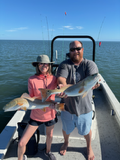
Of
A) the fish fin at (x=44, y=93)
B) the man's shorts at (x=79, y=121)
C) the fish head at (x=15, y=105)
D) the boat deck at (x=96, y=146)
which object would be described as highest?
the fish fin at (x=44, y=93)

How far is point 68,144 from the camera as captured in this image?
11.1ft

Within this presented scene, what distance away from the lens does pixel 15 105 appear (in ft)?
7.46

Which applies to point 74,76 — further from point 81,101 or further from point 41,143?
point 41,143

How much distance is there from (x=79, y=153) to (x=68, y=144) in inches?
13.9

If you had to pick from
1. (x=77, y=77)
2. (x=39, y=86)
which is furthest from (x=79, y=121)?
(x=39, y=86)

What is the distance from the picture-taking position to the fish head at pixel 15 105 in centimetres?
226

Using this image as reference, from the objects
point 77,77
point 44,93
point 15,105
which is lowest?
point 15,105

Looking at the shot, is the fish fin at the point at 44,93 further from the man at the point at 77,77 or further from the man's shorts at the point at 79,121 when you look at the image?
the man's shorts at the point at 79,121

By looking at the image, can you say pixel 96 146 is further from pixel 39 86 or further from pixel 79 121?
pixel 39 86

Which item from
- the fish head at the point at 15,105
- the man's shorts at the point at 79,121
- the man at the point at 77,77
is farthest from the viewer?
the man's shorts at the point at 79,121

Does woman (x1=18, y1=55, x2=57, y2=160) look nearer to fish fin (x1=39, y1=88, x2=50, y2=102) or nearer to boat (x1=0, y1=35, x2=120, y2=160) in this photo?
fish fin (x1=39, y1=88, x2=50, y2=102)

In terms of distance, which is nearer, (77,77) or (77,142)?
(77,77)

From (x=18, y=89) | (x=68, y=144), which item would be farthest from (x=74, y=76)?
(x=18, y=89)

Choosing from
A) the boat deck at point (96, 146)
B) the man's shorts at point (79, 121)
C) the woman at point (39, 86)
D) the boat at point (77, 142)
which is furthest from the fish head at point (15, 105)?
the boat deck at point (96, 146)
